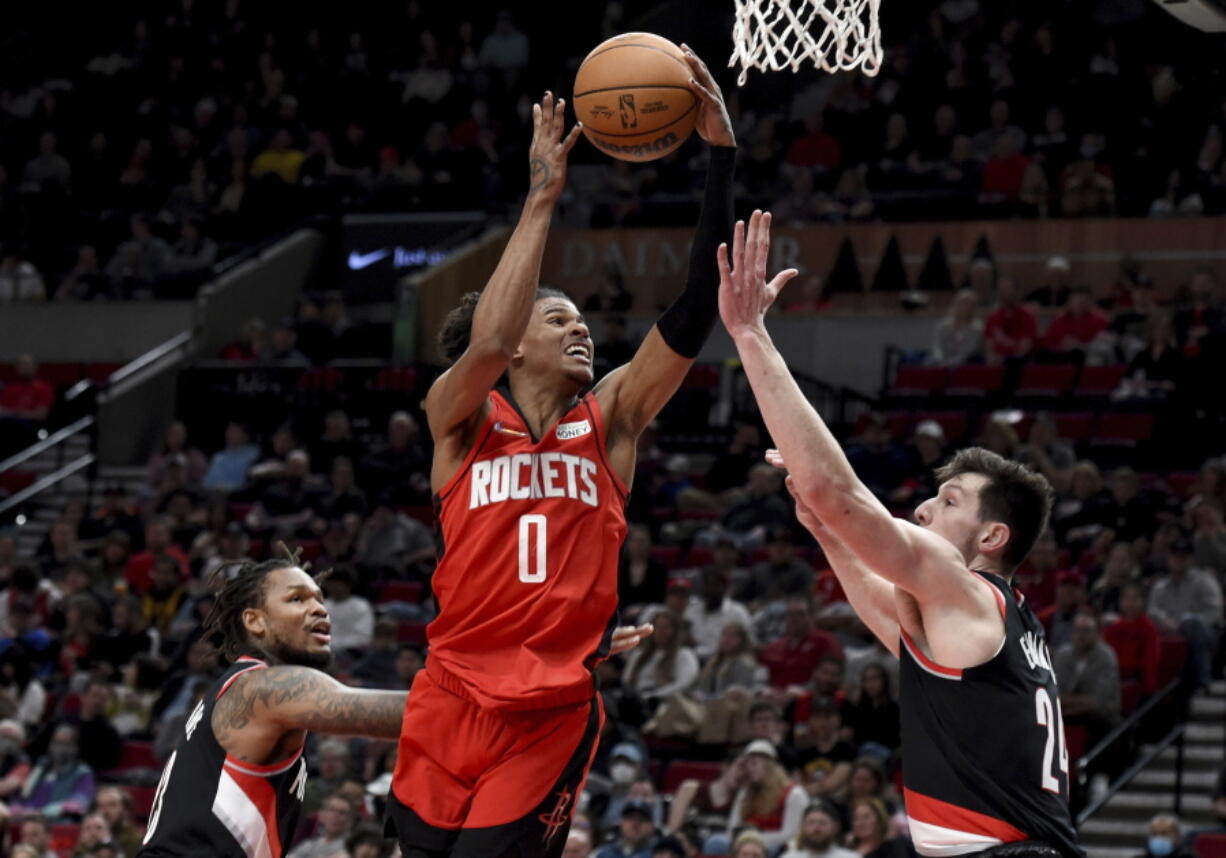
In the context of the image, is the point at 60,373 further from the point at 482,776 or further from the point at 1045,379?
the point at 482,776

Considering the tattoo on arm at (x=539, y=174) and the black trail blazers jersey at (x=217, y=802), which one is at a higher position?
the tattoo on arm at (x=539, y=174)

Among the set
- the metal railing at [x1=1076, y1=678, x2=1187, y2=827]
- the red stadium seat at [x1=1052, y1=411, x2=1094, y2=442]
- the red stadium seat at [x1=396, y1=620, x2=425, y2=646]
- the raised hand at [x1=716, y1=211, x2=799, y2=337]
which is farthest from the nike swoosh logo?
the raised hand at [x1=716, y1=211, x2=799, y2=337]

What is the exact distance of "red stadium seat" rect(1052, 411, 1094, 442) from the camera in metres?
14.8

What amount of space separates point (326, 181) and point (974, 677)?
1805 centimetres

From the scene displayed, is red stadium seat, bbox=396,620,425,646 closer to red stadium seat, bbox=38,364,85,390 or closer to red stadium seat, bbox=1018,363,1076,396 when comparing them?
red stadium seat, bbox=1018,363,1076,396

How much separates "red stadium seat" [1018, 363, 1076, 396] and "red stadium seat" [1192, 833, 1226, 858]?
5.85m

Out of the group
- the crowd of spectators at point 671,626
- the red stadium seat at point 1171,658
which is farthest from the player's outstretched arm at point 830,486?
the red stadium seat at point 1171,658

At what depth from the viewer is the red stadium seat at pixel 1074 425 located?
14805mm

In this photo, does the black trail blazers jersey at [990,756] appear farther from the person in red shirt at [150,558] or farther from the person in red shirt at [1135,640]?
the person in red shirt at [150,558]

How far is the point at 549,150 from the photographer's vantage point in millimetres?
4875

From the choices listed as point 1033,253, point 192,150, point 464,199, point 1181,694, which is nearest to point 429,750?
point 1181,694

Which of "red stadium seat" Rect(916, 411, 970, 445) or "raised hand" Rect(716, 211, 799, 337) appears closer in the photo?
"raised hand" Rect(716, 211, 799, 337)

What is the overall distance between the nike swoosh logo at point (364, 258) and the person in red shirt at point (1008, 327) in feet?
25.3

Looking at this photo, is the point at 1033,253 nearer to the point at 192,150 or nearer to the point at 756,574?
the point at 756,574
